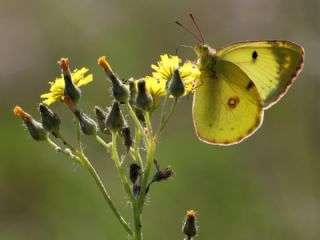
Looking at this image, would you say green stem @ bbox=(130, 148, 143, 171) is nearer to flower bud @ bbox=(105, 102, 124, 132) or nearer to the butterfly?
flower bud @ bbox=(105, 102, 124, 132)

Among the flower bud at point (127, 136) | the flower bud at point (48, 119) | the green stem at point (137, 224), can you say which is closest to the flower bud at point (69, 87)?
the flower bud at point (48, 119)

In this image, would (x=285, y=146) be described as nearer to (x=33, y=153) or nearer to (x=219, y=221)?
(x=219, y=221)

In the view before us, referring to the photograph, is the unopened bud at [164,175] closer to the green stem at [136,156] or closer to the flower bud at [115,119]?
the green stem at [136,156]

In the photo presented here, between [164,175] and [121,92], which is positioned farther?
[121,92]

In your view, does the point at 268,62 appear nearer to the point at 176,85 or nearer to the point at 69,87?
the point at 176,85

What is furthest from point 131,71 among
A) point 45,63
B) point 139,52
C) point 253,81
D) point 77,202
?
point 253,81

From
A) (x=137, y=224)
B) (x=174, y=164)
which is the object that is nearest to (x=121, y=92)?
(x=137, y=224)
